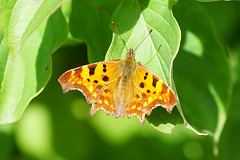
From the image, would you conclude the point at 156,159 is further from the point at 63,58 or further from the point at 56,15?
the point at 56,15

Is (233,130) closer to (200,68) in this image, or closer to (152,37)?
(200,68)

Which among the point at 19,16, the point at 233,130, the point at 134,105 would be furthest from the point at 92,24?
the point at 233,130

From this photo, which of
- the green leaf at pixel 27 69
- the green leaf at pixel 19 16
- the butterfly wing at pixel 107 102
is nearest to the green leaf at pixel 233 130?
the butterfly wing at pixel 107 102

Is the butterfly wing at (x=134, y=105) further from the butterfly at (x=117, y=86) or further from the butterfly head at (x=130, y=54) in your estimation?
the butterfly head at (x=130, y=54)

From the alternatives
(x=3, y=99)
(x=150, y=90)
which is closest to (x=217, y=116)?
(x=150, y=90)

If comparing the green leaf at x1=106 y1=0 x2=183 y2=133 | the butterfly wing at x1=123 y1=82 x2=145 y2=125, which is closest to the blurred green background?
the butterfly wing at x1=123 y1=82 x2=145 y2=125
